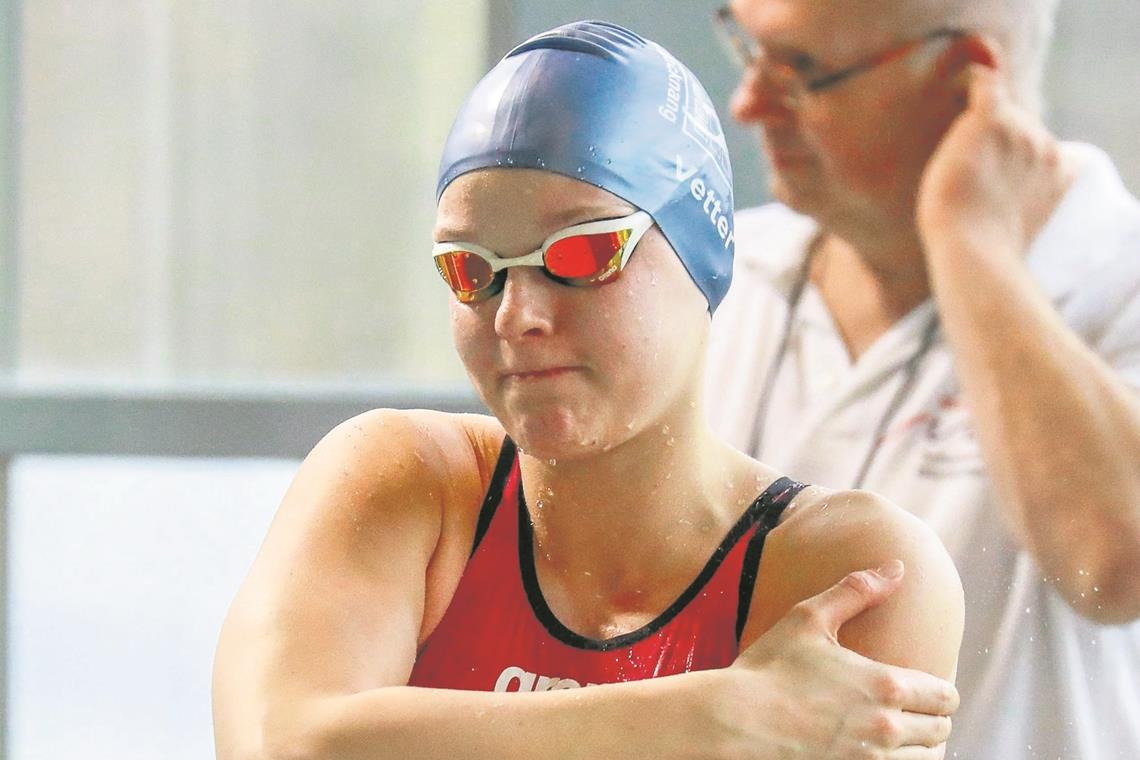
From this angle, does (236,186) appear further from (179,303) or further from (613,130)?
(613,130)

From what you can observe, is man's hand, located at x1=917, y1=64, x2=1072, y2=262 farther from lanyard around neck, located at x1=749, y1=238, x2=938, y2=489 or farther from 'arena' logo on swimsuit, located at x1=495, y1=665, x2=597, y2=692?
'arena' logo on swimsuit, located at x1=495, y1=665, x2=597, y2=692

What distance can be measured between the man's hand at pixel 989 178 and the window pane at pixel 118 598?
0.95 m

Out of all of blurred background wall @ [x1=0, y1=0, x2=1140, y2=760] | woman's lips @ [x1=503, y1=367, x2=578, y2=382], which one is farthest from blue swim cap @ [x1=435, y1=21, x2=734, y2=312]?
blurred background wall @ [x1=0, y1=0, x2=1140, y2=760]

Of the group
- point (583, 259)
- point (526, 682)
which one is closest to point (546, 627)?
point (526, 682)

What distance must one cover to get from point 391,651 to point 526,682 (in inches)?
3.6

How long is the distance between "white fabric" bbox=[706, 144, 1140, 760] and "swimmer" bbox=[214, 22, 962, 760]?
517mm

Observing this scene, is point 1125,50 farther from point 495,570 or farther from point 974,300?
point 495,570

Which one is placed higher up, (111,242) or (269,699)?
(111,242)

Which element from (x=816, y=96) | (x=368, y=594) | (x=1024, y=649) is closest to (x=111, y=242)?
(x=816, y=96)

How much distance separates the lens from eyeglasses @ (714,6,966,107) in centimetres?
129

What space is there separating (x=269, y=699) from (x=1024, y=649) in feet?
2.78

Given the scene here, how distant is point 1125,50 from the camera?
1.36 m

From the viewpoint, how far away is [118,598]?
6.15 feet

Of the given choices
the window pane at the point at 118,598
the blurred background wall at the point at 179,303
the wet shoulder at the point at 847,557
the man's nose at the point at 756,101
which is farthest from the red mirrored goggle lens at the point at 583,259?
the window pane at the point at 118,598
